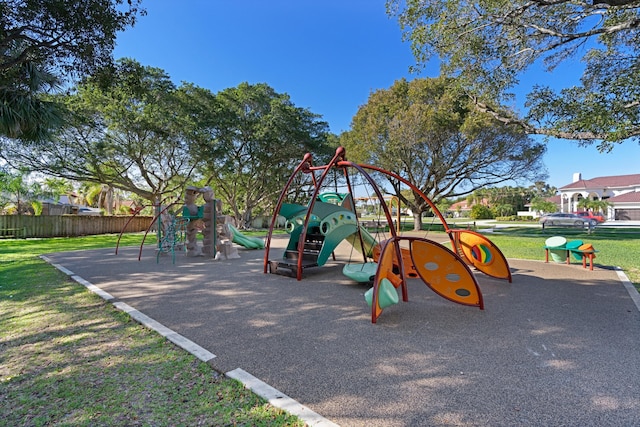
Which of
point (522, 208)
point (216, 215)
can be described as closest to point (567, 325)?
point (216, 215)

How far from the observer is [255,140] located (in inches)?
942

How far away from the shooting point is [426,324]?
429 cm

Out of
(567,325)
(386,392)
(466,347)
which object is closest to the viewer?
(386,392)

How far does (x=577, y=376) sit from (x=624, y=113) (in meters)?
5.91

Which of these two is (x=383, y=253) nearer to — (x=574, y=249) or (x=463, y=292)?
(x=463, y=292)

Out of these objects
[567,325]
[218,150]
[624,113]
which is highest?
[218,150]

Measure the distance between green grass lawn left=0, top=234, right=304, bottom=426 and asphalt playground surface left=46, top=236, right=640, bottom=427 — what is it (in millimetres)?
336

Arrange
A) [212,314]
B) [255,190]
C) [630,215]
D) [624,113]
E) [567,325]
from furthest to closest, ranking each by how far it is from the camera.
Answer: [630,215]
[255,190]
[624,113]
[212,314]
[567,325]

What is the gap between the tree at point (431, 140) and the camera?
61.3ft

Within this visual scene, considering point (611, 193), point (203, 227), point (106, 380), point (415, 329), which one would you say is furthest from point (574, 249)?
point (611, 193)

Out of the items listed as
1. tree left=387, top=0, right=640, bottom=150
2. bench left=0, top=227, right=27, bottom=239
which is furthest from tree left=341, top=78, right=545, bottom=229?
bench left=0, top=227, right=27, bottom=239

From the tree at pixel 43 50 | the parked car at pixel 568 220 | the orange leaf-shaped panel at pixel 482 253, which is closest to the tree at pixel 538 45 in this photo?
the orange leaf-shaped panel at pixel 482 253

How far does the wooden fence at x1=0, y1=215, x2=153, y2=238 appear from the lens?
19547mm

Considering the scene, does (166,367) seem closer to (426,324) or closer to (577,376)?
(426,324)
